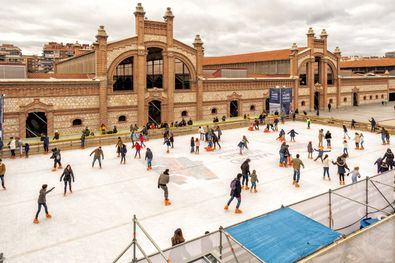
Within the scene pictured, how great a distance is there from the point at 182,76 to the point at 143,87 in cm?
→ 562

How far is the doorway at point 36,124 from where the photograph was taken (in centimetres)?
2822

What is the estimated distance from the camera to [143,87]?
33.1m

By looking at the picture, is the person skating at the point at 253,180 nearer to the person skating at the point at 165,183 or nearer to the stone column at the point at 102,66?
the person skating at the point at 165,183

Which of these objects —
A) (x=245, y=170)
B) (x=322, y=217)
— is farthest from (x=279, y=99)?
(x=322, y=217)

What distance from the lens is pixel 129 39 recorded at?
3192 centimetres

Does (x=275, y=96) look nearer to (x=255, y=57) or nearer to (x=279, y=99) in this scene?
(x=279, y=99)

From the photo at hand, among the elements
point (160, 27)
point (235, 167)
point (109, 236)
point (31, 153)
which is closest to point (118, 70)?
point (160, 27)

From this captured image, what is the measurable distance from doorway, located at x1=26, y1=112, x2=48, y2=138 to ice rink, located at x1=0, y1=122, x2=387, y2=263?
719 centimetres

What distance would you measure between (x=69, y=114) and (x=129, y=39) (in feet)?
30.1

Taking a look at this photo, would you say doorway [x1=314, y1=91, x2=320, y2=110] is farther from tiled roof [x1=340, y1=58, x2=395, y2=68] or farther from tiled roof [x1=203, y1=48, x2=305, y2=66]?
tiled roof [x1=340, y1=58, x2=395, y2=68]

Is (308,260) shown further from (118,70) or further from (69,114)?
(118,70)

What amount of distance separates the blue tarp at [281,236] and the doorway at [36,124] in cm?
2555

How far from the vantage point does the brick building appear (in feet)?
92.6

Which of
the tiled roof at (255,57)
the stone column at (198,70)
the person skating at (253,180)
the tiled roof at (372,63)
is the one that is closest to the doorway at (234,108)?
the stone column at (198,70)
